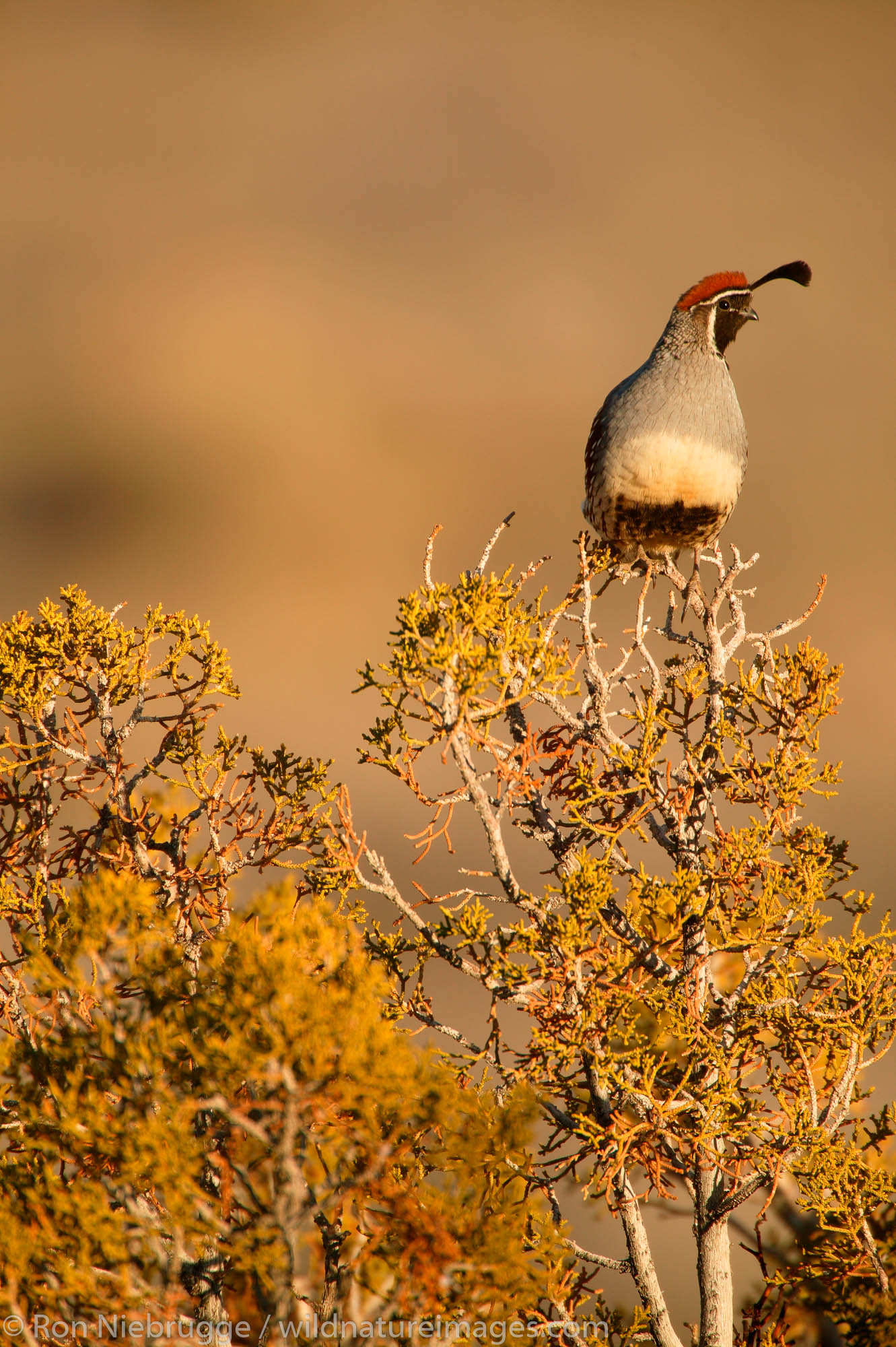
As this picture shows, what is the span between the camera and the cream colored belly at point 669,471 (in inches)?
209

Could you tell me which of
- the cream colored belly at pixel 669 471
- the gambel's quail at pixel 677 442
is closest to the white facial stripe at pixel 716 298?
the gambel's quail at pixel 677 442

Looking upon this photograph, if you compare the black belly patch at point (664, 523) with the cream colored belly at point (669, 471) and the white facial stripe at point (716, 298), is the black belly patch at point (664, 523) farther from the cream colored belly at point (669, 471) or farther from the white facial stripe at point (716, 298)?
the white facial stripe at point (716, 298)

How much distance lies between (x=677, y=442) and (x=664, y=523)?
0.41m

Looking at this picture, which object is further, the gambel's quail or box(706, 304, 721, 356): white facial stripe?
box(706, 304, 721, 356): white facial stripe

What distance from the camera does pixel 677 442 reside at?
532 centimetres

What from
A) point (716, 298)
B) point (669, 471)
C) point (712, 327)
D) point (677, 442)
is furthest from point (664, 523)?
point (716, 298)

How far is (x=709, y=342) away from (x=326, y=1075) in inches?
171

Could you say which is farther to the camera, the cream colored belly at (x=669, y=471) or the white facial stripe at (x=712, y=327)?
the white facial stripe at (x=712, y=327)

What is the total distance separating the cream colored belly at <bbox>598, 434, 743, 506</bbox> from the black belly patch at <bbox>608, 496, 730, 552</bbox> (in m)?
0.03

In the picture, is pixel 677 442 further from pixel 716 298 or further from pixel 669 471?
pixel 716 298

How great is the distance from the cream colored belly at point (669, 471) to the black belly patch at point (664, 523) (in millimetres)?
35

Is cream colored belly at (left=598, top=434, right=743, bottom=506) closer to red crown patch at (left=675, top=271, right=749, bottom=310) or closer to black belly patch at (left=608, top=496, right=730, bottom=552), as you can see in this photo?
black belly patch at (left=608, top=496, right=730, bottom=552)

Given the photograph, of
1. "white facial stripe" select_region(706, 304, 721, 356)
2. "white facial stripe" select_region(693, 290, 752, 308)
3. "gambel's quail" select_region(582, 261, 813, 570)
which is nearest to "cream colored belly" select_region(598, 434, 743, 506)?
"gambel's quail" select_region(582, 261, 813, 570)

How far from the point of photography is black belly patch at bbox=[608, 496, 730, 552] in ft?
17.6
